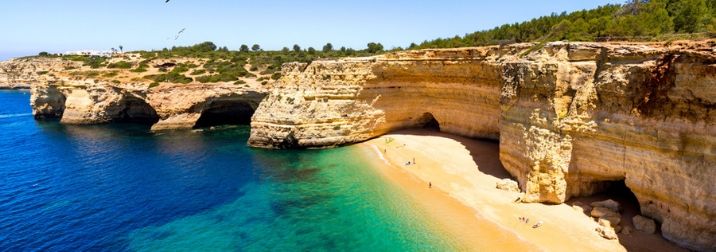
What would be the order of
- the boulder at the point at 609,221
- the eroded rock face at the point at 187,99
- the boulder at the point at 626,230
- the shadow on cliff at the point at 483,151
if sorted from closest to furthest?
the boulder at the point at 626,230 → the boulder at the point at 609,221 → the shadow on cliff at the point at 483,151 → the eroded rock face at the point at 187,99

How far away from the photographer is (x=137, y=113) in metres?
51.6

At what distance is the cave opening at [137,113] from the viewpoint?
5025cm

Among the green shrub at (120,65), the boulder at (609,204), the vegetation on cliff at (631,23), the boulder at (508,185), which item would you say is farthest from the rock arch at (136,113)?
the boulder at (609,204)

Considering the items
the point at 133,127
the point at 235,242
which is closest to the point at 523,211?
the point at 235,242

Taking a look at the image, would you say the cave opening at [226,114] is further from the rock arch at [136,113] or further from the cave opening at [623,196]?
the cave opening at [623,196]

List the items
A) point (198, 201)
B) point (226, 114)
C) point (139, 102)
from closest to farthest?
point (198, 201) < point (139, 102) < point (226, 114)

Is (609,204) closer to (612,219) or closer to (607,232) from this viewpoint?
(612,219)

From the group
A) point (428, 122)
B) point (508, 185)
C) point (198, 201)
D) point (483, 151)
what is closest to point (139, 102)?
point (198, 201)

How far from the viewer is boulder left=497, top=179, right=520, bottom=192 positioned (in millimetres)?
22223

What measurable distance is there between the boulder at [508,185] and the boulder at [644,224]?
5932mm

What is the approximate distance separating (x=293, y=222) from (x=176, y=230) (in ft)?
18.4

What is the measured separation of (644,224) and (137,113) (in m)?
53.6

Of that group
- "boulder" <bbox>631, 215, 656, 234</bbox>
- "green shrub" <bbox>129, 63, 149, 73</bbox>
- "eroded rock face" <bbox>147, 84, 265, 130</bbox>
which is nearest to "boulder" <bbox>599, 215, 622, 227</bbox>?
"boulder" <bbox>631, 215, 656, 234</bbox>

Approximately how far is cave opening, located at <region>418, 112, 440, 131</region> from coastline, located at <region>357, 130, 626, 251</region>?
3.69 metres
